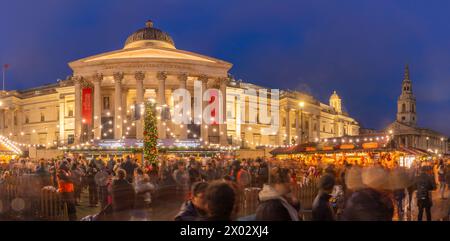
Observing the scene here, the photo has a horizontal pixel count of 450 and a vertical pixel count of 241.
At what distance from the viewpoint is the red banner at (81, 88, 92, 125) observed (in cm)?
5281

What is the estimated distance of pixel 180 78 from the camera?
5238cm

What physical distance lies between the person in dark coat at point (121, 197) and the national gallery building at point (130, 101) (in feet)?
98.5

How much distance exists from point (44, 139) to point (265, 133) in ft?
108

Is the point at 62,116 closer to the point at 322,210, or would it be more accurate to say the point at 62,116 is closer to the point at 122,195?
the point at 122,195

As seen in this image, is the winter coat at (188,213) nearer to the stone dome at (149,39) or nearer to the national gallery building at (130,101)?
the national gallery building at (130,101)

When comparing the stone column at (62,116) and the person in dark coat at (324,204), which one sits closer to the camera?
the person in dark coat at (324,204)

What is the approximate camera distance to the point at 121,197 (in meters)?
9.29

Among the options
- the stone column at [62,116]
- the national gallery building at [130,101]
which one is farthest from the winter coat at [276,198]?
the stone column at [62,116]

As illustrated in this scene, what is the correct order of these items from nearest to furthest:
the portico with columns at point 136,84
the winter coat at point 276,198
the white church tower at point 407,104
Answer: the winter coat at point 276,198
the portico with columns at point 136,84
the white church tower at point 407,104

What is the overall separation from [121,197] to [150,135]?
781 inches

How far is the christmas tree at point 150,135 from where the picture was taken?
28.6m

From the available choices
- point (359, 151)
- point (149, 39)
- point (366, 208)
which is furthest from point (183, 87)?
point (366, 208)
